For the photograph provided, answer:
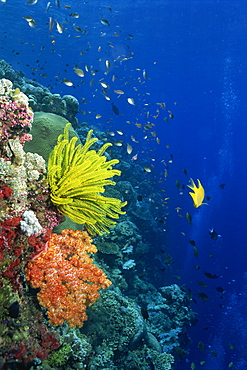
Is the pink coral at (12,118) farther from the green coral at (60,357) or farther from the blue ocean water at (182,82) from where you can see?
the blue ocean water at (182,82)

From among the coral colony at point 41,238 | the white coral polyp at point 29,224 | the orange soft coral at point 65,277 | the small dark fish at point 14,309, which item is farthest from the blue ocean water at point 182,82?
the small dark fish at point 14,309

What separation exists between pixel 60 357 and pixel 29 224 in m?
3.01

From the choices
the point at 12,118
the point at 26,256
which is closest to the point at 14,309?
the point at 26,256

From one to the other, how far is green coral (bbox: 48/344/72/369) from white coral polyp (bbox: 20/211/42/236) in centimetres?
273

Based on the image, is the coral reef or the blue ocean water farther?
the blue ocean water

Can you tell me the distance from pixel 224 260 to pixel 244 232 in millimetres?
13620

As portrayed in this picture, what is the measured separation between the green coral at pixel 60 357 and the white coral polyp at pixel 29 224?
108 inches

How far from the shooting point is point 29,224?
3.04m

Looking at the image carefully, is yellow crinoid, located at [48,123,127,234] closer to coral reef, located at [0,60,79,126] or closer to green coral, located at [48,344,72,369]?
green coral, located at [48,344,72,369]

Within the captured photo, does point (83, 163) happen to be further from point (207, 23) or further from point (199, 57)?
point (199, 57)

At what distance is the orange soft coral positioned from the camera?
128 inches

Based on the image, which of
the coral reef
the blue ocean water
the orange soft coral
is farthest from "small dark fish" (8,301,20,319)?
the blue ocean water

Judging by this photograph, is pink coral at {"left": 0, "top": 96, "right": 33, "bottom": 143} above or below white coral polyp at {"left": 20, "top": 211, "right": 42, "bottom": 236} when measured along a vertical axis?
above

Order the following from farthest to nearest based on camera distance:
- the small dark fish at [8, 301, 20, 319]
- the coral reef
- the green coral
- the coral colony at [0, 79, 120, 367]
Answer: the coral reef → the green coral → the coral colony at [0, 79, 120, 367] → the small dark fish at [8, 301, 20, 319]
